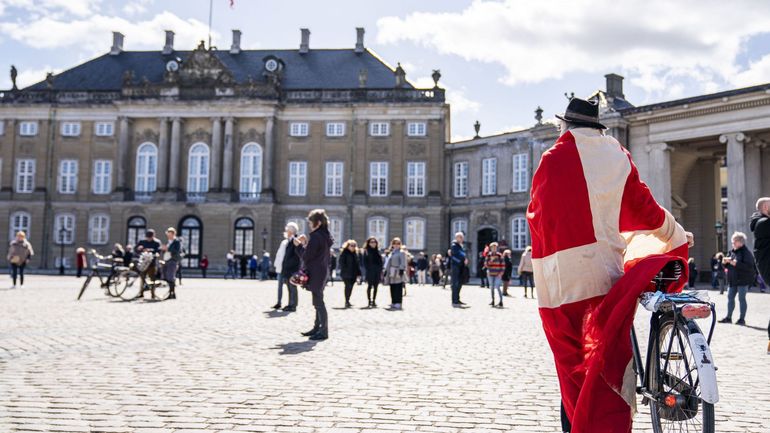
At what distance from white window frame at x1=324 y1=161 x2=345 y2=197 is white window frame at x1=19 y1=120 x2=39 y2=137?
20830mm

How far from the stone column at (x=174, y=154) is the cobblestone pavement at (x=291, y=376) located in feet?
120

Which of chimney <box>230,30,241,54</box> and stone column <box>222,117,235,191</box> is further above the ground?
chimney <box>230,30,241,54</box>

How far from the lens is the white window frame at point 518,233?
141ft

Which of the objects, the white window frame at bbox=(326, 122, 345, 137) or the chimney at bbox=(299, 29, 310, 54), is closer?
the white window frame at bbox=(326, 122, 345, 137)

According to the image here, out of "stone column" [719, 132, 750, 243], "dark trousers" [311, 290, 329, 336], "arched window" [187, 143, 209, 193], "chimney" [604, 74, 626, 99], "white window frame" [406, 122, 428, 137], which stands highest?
"chimney" [604, 74, 626, 99]

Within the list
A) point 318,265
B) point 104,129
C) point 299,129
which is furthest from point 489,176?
point 318,265

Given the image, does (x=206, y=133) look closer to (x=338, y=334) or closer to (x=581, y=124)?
(x=338, y=334)

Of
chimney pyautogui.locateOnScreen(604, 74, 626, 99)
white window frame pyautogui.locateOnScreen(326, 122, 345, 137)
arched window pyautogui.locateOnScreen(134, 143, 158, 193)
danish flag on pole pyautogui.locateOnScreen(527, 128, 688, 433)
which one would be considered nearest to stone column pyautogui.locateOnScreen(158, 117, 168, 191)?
arched window pyautogui.locateOnScreen(134, 143, 158, 193)

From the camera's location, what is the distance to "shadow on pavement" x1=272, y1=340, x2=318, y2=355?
29.0ft

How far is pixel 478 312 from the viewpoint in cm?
1619

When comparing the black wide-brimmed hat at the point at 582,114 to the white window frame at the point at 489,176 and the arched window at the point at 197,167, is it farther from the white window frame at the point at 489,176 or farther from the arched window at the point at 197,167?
the arched window at the point at 197,167

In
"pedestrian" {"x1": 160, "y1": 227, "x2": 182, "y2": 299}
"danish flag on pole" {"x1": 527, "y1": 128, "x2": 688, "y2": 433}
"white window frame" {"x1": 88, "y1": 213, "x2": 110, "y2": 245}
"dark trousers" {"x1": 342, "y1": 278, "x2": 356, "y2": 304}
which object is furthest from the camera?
"white window frame" {"x1": 88, "y1": 213, "x2": 110, "y2": 245}

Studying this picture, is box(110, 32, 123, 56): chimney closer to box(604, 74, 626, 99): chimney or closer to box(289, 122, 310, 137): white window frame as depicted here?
box(289, 122, 310, 137): white window frame

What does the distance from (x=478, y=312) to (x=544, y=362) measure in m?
7.97
